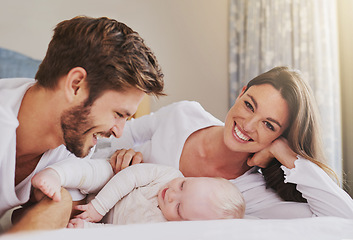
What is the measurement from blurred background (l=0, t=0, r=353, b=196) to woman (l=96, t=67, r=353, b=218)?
57 centimetres

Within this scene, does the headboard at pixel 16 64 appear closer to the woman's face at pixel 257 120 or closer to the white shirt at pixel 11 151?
the white shirt at pixel 11 151

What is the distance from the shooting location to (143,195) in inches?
32.0

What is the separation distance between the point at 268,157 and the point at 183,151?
0.87 ft

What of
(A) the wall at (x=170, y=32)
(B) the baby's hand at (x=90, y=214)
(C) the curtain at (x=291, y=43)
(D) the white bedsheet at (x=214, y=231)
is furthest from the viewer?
(C) the curtain at (x=291, y=43)

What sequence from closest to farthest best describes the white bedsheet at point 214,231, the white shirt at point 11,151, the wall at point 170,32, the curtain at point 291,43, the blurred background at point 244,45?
the white bedsheet at point 214,231, the white shirt at point 11,151, the wall at point 170,32, the blurred background at point 244,45, the curtain at point 291,43

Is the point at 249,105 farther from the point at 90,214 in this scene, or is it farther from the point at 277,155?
the point at 90,214

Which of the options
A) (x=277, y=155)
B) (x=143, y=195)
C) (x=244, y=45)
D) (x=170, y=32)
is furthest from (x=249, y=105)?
(x=244, y=45)

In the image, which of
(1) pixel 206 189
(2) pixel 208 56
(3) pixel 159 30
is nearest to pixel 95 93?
(1) pixel 206 189

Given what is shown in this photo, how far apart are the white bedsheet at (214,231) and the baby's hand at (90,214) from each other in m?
0.27

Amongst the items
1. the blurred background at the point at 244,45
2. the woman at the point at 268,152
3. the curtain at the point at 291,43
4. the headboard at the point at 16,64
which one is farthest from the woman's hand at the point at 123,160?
the curtain at the point at 291,43

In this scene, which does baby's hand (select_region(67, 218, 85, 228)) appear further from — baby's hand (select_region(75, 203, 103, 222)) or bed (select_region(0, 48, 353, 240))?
bed (select_region(0, 48, 353, 240))

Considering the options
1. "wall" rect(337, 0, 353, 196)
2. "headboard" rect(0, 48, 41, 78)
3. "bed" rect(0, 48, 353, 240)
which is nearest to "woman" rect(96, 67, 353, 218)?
"bed" rect(0, 48, 353, 240)

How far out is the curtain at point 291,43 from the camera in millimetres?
1870

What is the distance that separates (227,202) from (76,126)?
0.38 m
